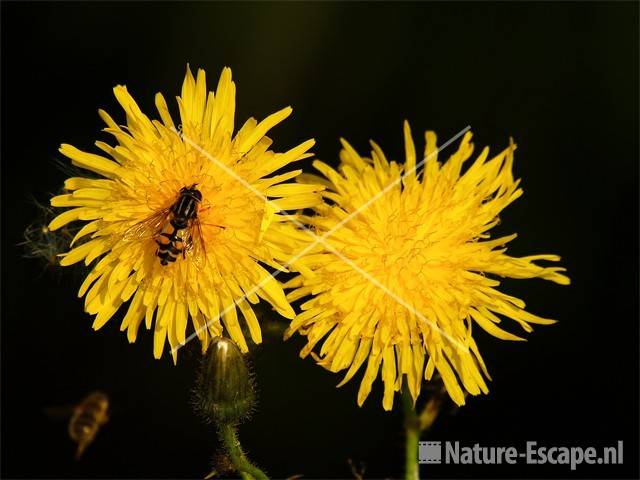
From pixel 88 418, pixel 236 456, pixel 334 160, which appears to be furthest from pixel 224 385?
pixel 334 160

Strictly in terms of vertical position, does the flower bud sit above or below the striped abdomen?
below

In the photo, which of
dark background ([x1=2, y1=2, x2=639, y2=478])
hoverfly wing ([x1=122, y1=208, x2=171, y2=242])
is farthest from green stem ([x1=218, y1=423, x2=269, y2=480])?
hoverfly wing ([x1=122, y1=208, x2=171, y2=242])

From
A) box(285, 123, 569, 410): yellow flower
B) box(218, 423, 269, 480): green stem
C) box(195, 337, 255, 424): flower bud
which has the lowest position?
box(218, 423, 269, 480): green stem

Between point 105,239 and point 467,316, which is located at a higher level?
point 105,239

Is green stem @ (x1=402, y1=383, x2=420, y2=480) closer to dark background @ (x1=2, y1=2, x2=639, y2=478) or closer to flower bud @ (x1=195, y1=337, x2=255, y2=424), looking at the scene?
dark background @ (x1=2, y1=2, x2=639, y2=478)

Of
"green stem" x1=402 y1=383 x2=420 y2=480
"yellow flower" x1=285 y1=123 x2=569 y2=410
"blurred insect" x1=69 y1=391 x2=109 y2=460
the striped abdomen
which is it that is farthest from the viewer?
"blurred insect" x1=69 y1=391 x2=109 y2=460

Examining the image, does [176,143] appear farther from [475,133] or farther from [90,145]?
[475,133]

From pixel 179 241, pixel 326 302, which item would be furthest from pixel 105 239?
pixel 326 302
